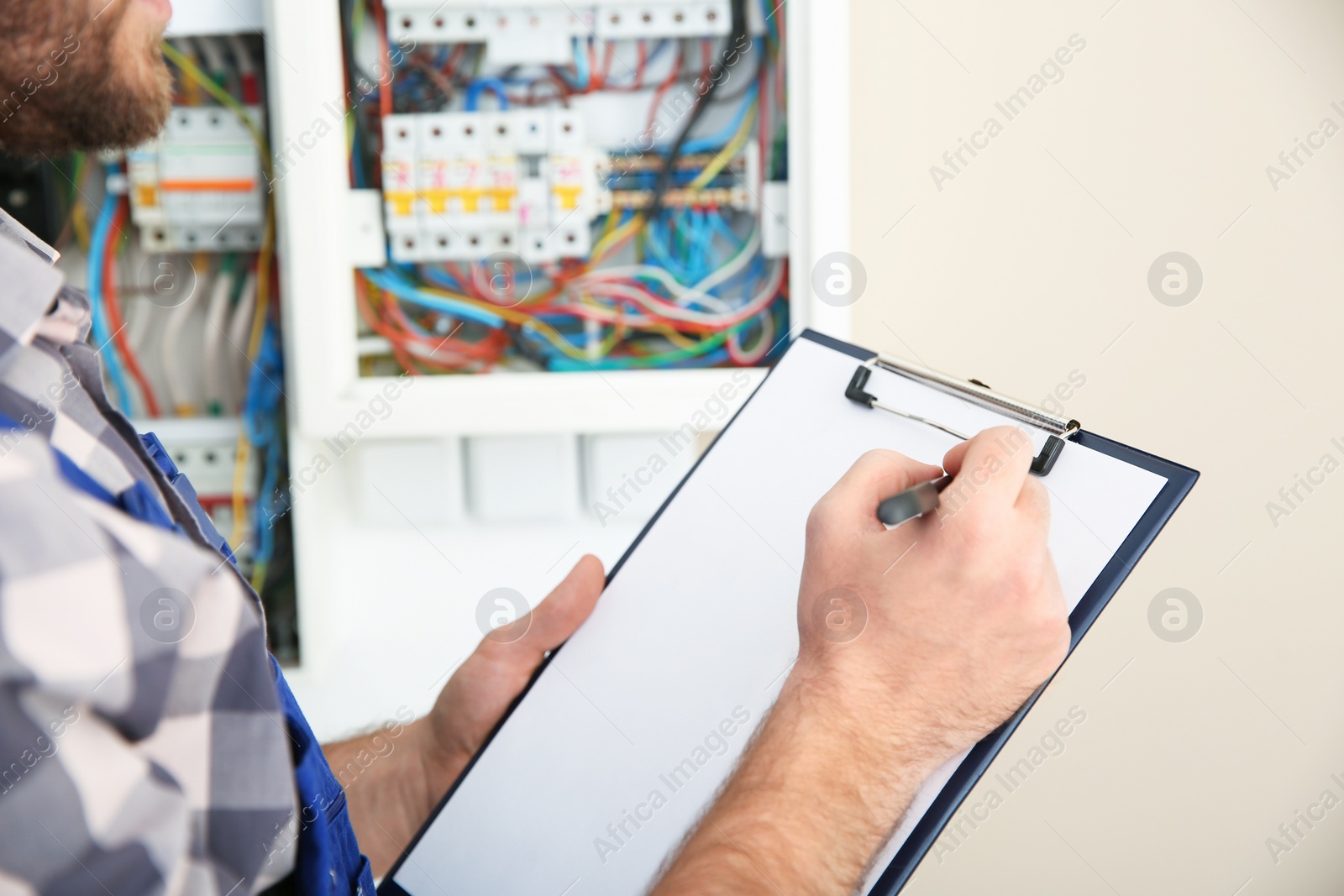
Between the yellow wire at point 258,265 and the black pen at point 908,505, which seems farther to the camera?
the yellow wire at point 258,265

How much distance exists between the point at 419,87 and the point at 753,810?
0.78 m

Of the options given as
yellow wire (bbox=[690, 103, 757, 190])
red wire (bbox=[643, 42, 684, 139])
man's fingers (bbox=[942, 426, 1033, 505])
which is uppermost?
red wire (bbox=[643, 42, 684, 139])

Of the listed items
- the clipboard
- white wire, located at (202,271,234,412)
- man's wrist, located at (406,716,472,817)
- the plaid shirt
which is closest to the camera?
the plaid shirt

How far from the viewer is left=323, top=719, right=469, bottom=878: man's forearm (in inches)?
30.1

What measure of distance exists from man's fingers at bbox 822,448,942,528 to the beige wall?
51 cm

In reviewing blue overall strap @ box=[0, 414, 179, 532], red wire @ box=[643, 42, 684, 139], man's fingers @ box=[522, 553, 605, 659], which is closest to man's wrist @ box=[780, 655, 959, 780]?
man's fingers @ box=[522, 553, 605, 659]

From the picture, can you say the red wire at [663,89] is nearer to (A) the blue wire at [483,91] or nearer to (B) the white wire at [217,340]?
(A) the blue wire at [483,91]

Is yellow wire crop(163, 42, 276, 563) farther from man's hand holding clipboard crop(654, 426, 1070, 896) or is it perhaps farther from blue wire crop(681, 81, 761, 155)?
man's hand holding clipboard crop(654, 426, 1070, 896)

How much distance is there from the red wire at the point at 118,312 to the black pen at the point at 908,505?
873 millimetres

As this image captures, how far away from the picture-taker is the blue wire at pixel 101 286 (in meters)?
0.97

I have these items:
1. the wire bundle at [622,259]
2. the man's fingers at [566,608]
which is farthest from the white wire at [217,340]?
the man's fingers at [566,608]

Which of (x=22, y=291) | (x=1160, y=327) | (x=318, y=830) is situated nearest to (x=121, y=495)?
(x=22, y=291)

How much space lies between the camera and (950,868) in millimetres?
1045

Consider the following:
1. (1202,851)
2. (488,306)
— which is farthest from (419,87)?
(1202,851)
